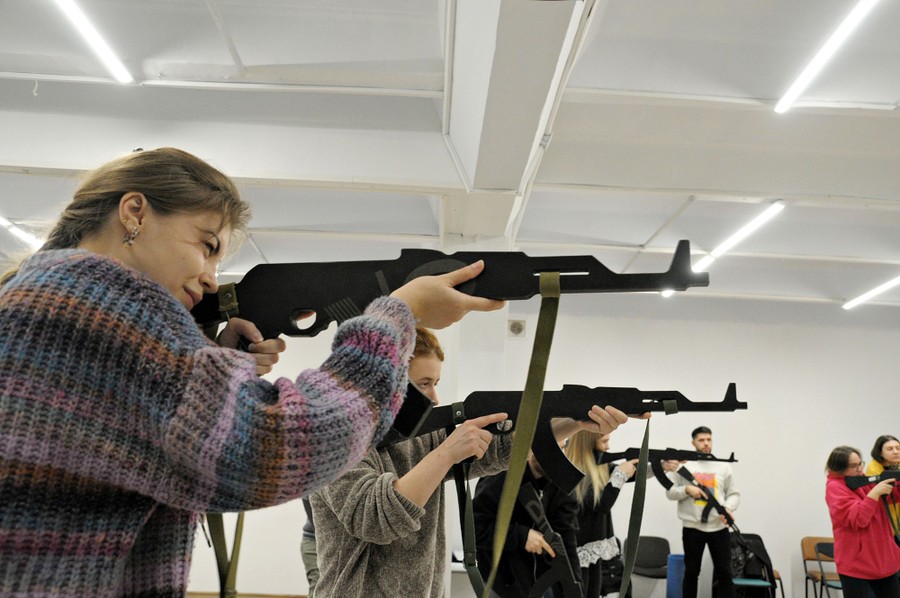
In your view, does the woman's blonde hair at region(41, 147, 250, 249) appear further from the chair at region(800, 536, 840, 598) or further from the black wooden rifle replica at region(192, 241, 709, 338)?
the chair at region(800, 536, 840, 598)

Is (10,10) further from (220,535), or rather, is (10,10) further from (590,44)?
(220,535)

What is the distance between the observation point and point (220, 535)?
122cm

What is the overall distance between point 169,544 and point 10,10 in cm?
355

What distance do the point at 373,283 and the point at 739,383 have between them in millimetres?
7805

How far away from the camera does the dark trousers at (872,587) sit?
15.8 feet

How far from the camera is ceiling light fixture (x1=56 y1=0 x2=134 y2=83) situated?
10.6ft

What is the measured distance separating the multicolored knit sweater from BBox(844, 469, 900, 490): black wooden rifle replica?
16.8ft

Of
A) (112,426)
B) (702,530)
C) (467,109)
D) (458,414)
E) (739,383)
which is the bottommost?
(702,530)

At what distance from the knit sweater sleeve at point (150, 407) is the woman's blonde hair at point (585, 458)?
2.96 metres

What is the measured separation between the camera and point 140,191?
979 mm

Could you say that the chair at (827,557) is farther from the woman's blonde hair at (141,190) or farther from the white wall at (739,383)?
the woman's blonde hair at (141,190)

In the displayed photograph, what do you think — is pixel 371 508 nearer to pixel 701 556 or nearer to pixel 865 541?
pixel 865 541

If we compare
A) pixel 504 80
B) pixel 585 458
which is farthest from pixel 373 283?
pixel 585 458

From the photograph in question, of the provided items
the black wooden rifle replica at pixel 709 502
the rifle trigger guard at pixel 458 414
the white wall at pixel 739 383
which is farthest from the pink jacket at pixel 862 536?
the rifle trigger guard at pixel 458 414
